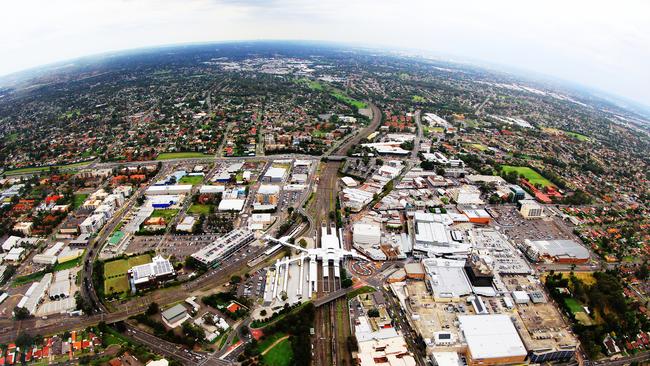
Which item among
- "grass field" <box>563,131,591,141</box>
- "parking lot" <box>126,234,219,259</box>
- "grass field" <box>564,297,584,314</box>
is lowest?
"parking lot" <box>126,234,219,259</box>

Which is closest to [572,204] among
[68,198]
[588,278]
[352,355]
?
[588,278]

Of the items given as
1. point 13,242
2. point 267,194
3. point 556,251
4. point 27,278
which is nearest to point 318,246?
point 267,194

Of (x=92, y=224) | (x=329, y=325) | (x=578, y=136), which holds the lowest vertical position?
(x=329, y=325)

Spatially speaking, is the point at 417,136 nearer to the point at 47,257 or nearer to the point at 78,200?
the point at 78,200

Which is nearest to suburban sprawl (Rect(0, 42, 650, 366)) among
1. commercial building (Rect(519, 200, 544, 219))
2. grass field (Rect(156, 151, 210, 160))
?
commercial building (Rect(519, 200, 544, 219))

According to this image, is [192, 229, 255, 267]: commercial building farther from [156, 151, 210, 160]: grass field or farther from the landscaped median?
[156, 151, 210, 160]: grass field

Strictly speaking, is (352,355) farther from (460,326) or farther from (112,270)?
(112,270)
